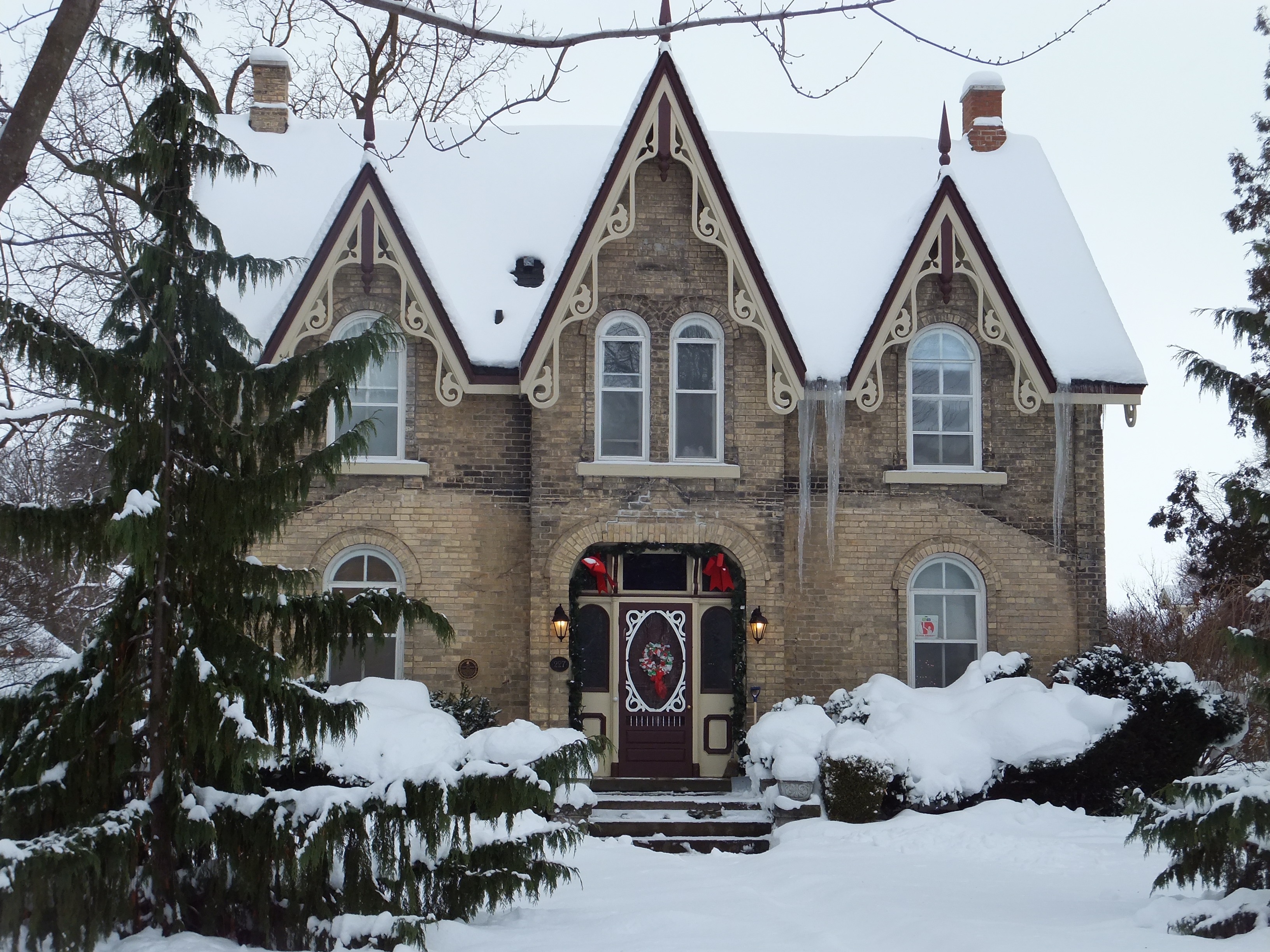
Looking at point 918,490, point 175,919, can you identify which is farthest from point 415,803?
point 918,490

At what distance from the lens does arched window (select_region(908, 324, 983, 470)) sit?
17188mm

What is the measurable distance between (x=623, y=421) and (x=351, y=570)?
3.86 m

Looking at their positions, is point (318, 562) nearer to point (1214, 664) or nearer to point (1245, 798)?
point (1245, 798)

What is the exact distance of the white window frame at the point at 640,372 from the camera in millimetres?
16578

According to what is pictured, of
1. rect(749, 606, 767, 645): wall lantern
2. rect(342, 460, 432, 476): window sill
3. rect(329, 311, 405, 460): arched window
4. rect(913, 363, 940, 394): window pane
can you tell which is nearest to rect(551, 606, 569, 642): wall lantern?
rect(749, 606, 767, 645): wall lantern

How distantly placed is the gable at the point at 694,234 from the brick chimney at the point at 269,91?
6684 mm

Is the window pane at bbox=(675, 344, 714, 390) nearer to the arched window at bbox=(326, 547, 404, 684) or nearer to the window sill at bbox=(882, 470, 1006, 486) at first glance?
the window sill at bbox=(882, 470, 1006, 486)

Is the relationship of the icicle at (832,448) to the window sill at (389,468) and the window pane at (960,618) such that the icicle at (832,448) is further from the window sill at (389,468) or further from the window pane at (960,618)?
the window sill at (389,468)

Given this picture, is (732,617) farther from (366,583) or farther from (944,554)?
(366,583)

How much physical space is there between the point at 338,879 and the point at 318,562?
8201 mm

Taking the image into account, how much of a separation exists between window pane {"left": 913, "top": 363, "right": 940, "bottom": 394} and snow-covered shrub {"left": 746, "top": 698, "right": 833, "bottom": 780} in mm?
4558

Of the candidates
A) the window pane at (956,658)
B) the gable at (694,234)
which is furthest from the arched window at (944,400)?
the window pane at (956,658)

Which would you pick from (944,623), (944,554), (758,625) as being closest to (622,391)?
(758,625)

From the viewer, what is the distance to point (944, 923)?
30.2 feet
